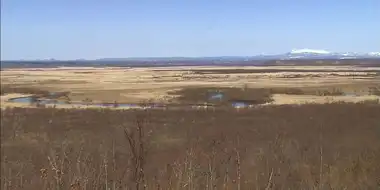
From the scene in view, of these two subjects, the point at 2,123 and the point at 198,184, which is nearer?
the point at 198,184

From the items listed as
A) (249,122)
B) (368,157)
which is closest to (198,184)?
(368,157)

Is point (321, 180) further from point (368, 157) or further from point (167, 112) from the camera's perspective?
point (167, 112)

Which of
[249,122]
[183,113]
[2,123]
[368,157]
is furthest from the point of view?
[183,113]

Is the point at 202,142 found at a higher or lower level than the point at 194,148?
lower
